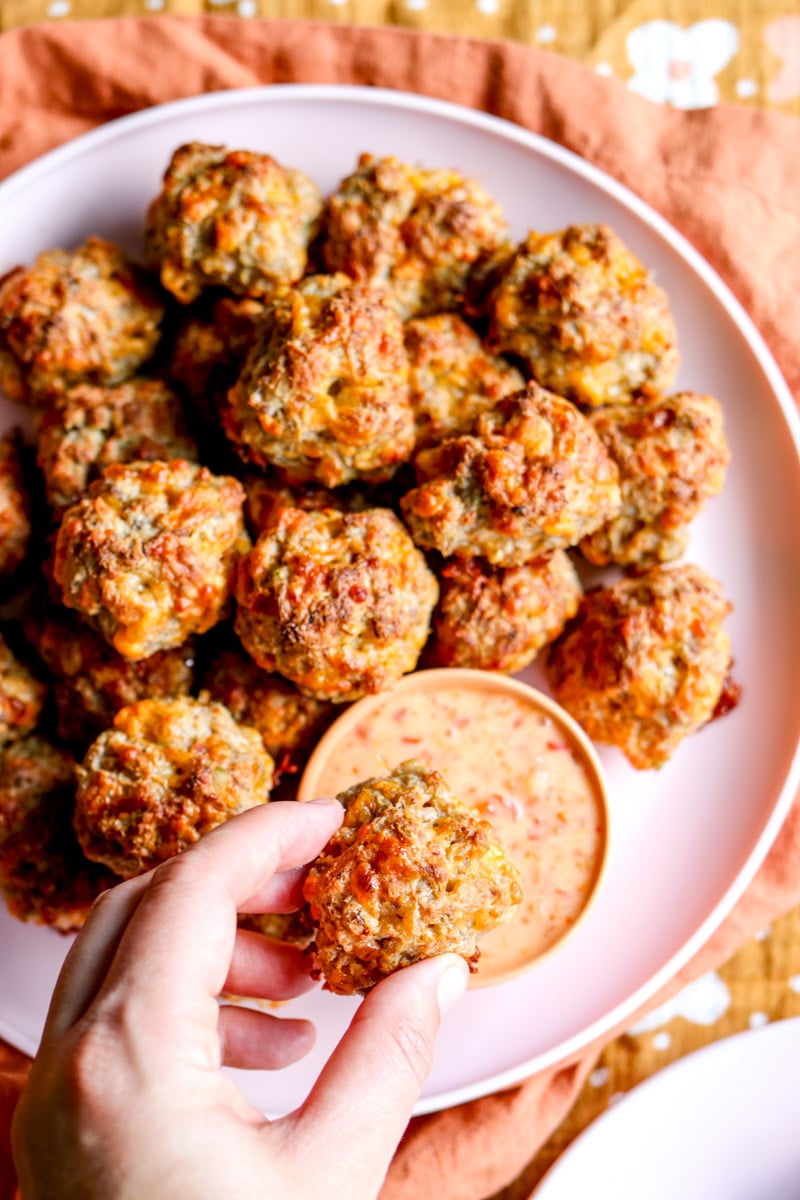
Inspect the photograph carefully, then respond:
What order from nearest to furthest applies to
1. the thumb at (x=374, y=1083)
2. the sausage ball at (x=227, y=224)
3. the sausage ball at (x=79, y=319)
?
the thumb at (x=374, y=1083) → the sausage ball at (x=227, y=224) → the sausage ball at (x=79, y=319)

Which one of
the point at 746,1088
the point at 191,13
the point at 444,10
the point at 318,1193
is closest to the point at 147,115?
the point at 191,13

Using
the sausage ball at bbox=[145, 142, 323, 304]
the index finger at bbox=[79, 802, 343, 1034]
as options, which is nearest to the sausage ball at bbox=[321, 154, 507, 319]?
the sausage ball at bbox=[145, 142, 323, 304]

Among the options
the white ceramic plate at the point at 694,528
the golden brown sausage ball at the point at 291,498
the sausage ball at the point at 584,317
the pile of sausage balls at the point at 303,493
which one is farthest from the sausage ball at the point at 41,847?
the sausage ball at the point at 584,317

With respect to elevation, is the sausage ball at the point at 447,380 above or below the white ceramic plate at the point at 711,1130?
above

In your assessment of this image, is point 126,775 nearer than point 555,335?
Yes

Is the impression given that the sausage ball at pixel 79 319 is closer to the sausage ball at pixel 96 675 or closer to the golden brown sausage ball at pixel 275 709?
the sausage ball at pixel 96 675

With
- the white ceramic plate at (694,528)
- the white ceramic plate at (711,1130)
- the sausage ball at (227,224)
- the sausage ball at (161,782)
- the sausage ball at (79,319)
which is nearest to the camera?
the sausage ball at (161,782)

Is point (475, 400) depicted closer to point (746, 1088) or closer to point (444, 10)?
point (444, 10)
